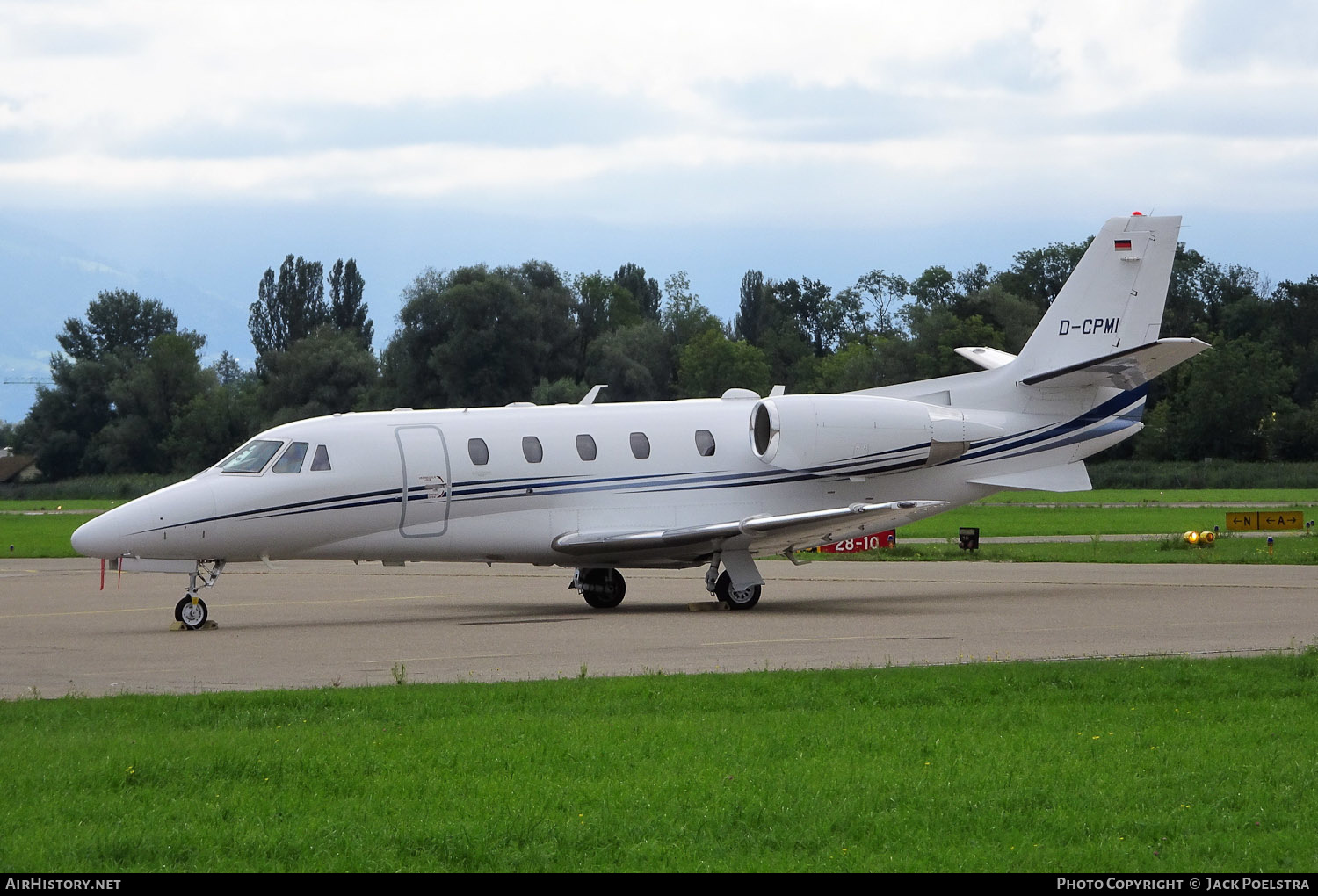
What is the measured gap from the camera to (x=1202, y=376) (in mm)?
85812

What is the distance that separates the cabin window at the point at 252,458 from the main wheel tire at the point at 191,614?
76.1 inches

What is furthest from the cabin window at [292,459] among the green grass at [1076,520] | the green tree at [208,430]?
the green tree at [208,430]

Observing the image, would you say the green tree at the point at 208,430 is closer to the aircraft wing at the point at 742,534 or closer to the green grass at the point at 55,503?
the green grass at the point at 55,503

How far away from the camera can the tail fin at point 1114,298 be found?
2534cm

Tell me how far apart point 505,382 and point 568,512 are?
6236 cm

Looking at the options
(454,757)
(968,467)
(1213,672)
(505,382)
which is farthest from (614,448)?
(505,382)

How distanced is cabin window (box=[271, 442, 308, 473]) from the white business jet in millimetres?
27

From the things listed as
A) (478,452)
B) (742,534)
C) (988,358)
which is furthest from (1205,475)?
(478,452)

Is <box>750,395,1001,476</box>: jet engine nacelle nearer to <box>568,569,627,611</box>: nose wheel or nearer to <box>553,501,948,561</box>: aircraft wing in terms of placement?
<box>553,501,948,561</box>: aircraft wing

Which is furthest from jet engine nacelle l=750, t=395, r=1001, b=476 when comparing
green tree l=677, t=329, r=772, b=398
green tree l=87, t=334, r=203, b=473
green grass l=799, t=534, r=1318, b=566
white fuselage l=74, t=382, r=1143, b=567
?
green tree l=87, t=334, r=203, b=473

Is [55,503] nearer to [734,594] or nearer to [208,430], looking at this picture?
[208,430]

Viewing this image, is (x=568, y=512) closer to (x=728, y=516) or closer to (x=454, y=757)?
(x=728, y=516)

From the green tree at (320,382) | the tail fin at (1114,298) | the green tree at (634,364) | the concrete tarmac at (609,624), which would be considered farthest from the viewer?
the green tree at (634,364)

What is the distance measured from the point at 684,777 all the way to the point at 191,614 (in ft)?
40.8
